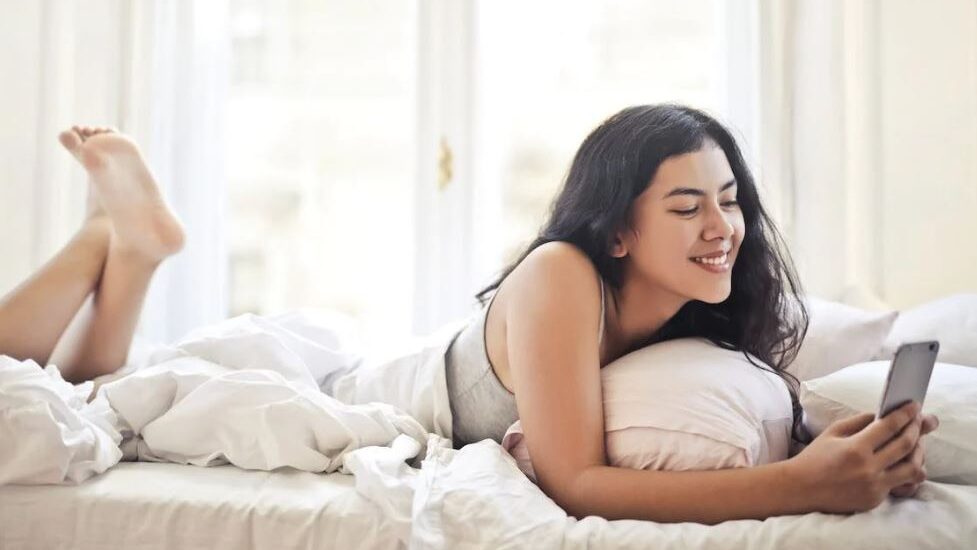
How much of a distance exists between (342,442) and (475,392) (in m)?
0.24

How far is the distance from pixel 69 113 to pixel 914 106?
232 cm

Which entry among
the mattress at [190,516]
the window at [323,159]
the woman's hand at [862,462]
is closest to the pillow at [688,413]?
the woman's hand at [862,462]

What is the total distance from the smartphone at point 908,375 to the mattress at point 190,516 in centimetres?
63

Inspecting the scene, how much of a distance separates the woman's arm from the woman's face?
0.11 metres

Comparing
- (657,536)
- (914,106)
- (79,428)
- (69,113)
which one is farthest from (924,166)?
(69,113)

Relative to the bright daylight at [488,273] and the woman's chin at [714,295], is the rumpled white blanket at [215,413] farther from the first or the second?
the woman's chin at [714,295]

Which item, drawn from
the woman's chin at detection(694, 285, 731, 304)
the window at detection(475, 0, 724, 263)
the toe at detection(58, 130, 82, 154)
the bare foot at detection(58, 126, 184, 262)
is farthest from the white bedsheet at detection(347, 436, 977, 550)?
the window at detection(475, 0, 724, 263)

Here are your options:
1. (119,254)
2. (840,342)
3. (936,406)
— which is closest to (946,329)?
(840,342)

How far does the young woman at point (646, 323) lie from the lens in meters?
1.14

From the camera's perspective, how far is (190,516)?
127cm

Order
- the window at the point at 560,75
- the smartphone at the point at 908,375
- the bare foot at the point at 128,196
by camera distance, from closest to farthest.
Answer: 1. the smartphone at the point at 908,375
2. the bare foot at the point at 128,196
3. the window at the point at 560,75

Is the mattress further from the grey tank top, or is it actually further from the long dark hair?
the long dark hair

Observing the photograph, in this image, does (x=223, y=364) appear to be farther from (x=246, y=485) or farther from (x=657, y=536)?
(x=657, y=536)

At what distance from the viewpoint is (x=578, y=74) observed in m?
2.63
